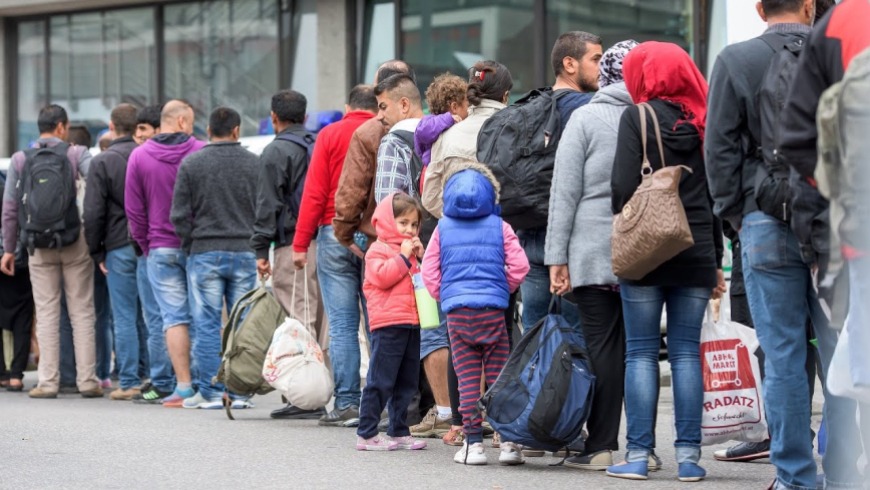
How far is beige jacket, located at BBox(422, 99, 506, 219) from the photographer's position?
827cm

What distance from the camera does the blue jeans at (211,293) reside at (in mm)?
10930

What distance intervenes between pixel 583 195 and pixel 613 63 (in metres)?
0.66

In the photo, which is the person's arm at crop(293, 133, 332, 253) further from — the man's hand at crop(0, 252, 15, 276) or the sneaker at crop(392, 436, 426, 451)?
the man's hand at crop(0, 252, 15, 276)

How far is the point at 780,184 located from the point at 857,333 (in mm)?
1275

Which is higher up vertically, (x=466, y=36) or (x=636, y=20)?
(x=636, y=20)

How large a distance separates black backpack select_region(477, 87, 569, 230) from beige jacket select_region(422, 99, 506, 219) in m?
0.52

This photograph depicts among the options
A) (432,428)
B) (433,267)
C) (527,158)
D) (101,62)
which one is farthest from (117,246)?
(101,62)

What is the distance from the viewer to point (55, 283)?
12398 mm

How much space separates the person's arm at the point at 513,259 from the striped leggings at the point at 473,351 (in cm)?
19

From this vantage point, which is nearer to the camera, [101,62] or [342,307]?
[342,307]

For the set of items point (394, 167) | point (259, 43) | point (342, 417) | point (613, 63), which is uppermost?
point (259, 43)

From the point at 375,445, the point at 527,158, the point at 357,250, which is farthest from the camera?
the point at 357,250

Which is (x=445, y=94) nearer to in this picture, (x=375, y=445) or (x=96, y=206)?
(x=375, y=445)

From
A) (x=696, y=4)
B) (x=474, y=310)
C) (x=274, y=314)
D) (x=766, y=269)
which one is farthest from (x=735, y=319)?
(x=696, y=4)
